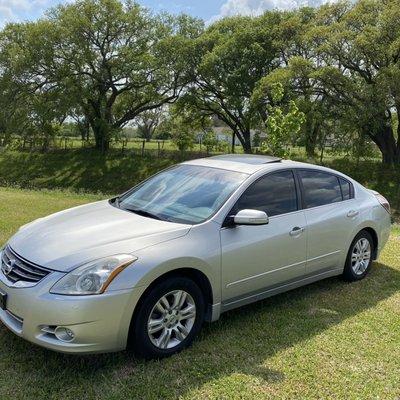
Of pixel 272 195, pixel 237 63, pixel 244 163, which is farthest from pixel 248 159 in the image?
pixel 237 63

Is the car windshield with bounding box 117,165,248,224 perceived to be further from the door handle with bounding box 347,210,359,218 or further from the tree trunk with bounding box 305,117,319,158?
the tree trunk with bounding box 305,117,319,158

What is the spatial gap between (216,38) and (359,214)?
1232 inches

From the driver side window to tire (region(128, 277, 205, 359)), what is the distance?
0.94 m

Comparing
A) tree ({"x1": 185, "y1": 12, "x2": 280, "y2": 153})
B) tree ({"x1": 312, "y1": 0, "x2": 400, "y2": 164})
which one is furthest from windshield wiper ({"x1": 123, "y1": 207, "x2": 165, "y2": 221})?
tree ({"x1": 185, "y1": 12, "x2": 280, "y2": 153})

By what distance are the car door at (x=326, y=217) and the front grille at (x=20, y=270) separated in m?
2.74

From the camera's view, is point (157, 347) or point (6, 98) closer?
point (157, 347)

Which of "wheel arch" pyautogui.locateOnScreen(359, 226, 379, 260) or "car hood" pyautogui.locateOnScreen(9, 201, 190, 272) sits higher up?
"car hood" pyautogui.locateOnScreen(9, 201, 190, 272)

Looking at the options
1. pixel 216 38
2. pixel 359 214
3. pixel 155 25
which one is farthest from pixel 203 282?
pixel 155 25

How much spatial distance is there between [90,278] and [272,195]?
2.14 meters

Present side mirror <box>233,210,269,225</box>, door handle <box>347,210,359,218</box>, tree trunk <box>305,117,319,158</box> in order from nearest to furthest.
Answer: side mirror <box>233,210,269,225</box>, door handle <box>347,210,359,218</box>, tree trunk <box>305,117,319,158</box>

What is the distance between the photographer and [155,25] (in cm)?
3650

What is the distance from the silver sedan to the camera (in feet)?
11.3

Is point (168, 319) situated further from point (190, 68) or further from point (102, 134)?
point (102, 134)

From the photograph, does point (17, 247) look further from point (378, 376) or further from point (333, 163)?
point (333, 163)
